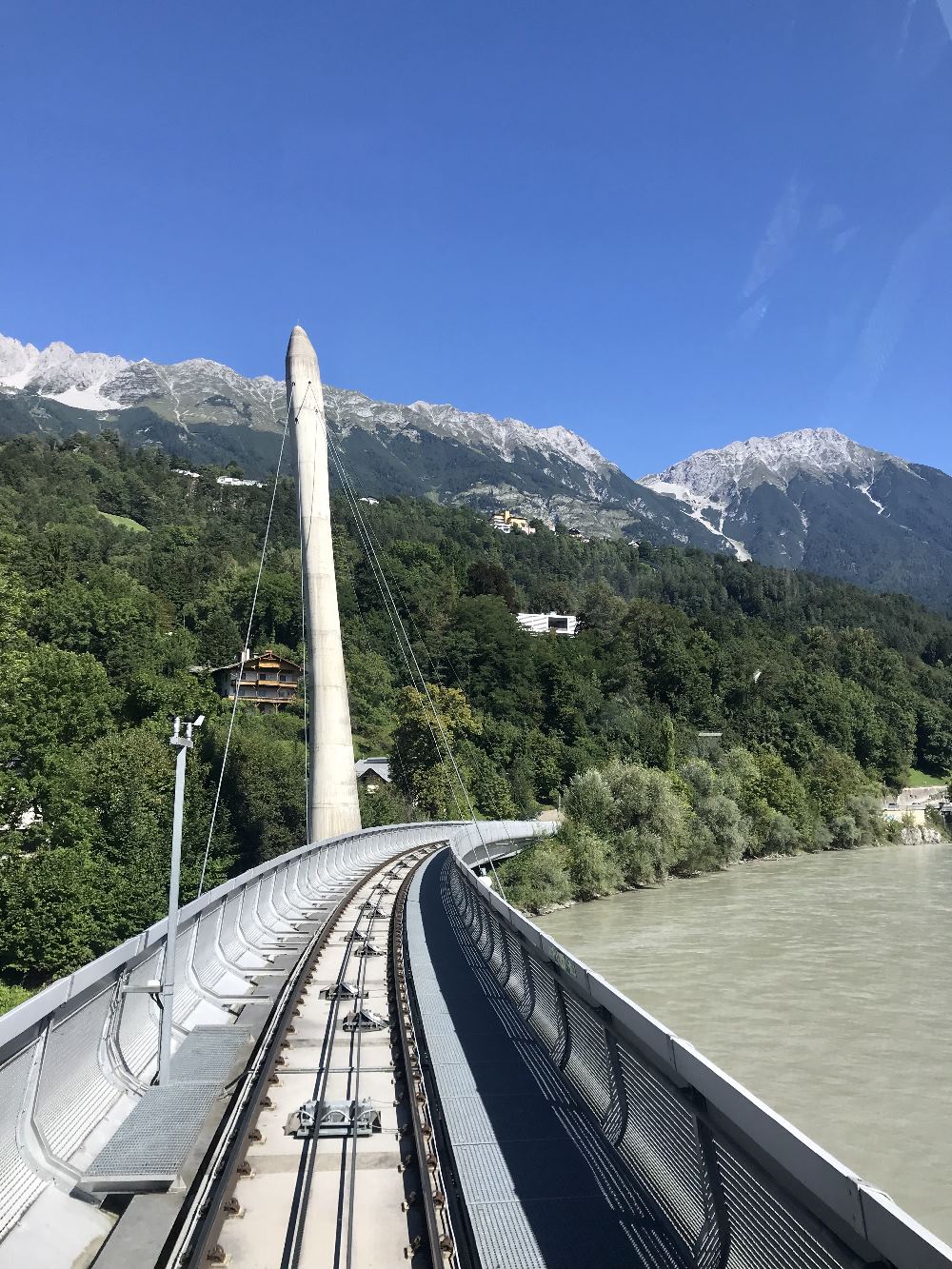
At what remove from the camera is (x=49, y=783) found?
28.3 meters

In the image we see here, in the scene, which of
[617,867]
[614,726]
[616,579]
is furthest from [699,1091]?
[616,579]

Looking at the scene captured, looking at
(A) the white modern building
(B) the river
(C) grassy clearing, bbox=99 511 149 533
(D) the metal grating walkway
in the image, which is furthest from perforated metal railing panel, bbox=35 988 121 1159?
(A) the white modern building

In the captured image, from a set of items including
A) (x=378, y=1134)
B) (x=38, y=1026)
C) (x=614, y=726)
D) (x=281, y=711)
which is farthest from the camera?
(x=614, y=726)

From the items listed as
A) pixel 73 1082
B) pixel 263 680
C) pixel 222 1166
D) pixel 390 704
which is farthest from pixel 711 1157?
pixel 390 704

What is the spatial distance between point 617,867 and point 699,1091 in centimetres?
3932

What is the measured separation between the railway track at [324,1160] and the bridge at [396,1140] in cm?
2

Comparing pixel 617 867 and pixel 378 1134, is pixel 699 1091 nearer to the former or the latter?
pixel 378 1134

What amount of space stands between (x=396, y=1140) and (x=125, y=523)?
110m

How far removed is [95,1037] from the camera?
6520 millimetres

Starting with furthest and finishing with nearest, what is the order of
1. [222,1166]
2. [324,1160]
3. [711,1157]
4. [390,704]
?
[390,704]
[324,1160]
[222,1166]
[711,1157]

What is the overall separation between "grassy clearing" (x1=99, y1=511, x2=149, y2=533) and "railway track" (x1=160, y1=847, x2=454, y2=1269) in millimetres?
98067

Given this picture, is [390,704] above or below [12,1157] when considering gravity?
above

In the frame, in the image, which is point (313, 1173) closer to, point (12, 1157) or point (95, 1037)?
point (12, 1157)

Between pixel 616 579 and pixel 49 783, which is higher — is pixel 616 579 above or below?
above
